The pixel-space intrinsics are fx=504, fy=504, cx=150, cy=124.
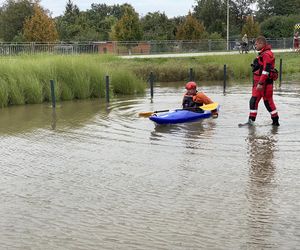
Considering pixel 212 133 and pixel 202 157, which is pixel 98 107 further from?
pixel 202 157

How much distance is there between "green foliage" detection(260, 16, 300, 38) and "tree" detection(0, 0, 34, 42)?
3254 centimetres

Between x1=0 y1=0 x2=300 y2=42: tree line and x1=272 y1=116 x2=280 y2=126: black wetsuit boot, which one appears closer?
x1=272 y1=116 x2=280 y2=126: black wetsuit boot

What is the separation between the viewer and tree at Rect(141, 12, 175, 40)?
6256 centimetres

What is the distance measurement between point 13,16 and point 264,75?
152 feet

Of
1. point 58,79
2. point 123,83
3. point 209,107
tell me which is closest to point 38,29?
point 123,83

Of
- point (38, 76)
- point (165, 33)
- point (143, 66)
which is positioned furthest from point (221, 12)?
point (38, 76)

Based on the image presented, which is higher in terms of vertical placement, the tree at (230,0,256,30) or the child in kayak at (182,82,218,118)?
the tree at (230,0,256,30)

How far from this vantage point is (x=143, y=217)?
18.9 ft

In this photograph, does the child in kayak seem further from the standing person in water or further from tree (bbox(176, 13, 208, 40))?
tree (bbox(176, 13, 208, 40))

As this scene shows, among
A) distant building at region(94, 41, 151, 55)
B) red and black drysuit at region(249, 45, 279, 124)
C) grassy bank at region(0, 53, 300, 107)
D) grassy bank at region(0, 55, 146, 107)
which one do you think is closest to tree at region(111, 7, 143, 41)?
distant building at region(94, 41, 151, 55)

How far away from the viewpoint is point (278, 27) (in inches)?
2697

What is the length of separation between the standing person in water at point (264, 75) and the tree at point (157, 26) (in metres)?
50.3

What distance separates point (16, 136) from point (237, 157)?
5.02 m

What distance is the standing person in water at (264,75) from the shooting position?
1099 cm
